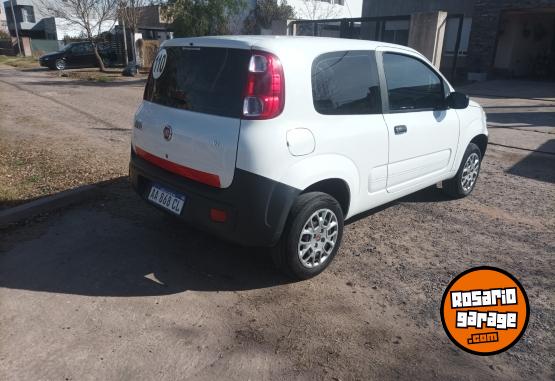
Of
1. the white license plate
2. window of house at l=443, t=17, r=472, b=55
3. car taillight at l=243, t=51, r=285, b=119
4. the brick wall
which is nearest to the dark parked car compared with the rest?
window of house at l=443, t=17, r=472, b=55

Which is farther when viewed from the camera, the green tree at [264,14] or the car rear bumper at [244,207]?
the green tree at [264,14]

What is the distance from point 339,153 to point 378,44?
1.24m

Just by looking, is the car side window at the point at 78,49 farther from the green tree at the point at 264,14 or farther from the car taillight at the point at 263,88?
the car taillight at the point at 263,88

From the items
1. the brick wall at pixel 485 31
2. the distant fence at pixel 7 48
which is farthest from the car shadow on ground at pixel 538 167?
the distant fence at pixel 7 48

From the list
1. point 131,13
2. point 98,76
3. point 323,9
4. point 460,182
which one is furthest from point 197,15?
point 323,9

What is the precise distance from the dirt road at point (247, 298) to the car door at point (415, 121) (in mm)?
610

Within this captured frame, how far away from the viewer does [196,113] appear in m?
3.22

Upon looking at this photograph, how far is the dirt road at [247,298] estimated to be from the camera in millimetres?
2594

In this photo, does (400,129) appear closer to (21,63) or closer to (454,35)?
(454,35)

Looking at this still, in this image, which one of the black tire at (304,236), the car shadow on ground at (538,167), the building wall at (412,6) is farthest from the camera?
the building wall at (412,6)

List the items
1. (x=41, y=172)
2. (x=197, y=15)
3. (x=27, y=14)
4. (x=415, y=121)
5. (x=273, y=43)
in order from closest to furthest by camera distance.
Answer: (x=273, y=43), (x=415, y=121), (x=41, y=172), (x=197, y=15), (x=27, y=14)

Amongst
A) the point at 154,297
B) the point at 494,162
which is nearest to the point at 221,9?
the point at 494,162
